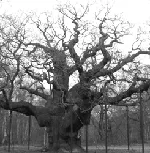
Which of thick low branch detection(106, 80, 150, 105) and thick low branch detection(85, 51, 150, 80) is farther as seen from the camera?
thick low branch detection(85, 51, 150, 80)

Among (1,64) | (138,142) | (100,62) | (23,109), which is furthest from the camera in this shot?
(138,142)

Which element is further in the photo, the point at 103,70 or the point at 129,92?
the point at 103,70

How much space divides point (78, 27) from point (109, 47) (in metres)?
Answer: 2.71

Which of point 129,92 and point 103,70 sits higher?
point 103,70

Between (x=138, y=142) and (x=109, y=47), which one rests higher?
(x=109, y=47)

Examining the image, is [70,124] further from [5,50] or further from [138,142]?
[138,142]

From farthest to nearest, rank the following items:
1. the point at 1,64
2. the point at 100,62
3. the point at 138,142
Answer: the point at 138,142
the point at 100,62
the point at 1,64

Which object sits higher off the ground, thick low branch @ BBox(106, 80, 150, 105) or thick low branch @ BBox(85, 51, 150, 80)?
thick low branch @ BBox(85, 51, 150, 80)

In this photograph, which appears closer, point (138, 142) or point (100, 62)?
point (100, 62)

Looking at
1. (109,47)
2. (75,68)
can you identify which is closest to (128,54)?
(109,47)

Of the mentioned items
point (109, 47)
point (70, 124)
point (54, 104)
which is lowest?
point (70, 124)

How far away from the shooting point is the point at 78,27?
22.0 m

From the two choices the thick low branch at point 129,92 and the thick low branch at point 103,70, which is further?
the thick low branch at point 103,70

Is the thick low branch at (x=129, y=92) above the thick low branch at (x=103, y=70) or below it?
below
